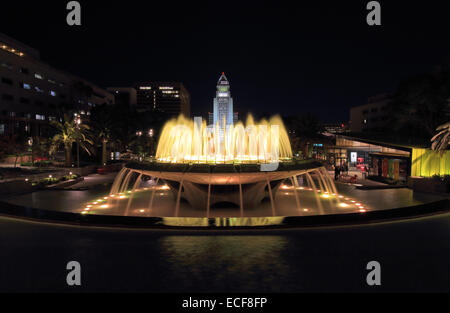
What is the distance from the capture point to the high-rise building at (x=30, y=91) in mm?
63562

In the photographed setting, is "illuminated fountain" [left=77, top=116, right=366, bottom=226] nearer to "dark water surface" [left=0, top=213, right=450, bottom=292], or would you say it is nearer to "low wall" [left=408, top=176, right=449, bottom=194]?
"dark water surface" [left=0, top=213, right=450, bottom=292]

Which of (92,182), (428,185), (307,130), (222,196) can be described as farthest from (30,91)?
(428,185)

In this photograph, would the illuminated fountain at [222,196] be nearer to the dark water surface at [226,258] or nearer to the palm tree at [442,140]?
the dark water surface at [226,258]

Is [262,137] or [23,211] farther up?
[262,137]

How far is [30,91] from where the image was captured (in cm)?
7094

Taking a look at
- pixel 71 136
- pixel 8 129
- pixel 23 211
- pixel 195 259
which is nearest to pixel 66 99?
pixel 8 129

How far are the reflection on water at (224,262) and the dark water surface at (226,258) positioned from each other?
0.08 feet

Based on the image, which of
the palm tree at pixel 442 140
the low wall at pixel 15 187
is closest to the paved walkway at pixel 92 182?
the low wall at pixel 15 187

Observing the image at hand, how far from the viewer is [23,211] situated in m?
14.3

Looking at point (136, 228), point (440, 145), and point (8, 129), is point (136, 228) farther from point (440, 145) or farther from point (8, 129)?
point (8, 129)

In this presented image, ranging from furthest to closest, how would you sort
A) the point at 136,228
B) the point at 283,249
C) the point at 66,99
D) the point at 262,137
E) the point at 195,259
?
the point at 66,99, the point at 262,137, the point at 136,228, the point at 283,249, the point at 195,259

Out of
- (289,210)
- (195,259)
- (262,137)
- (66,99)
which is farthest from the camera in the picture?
(66,99)

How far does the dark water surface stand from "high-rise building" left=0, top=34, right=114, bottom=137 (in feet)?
177
